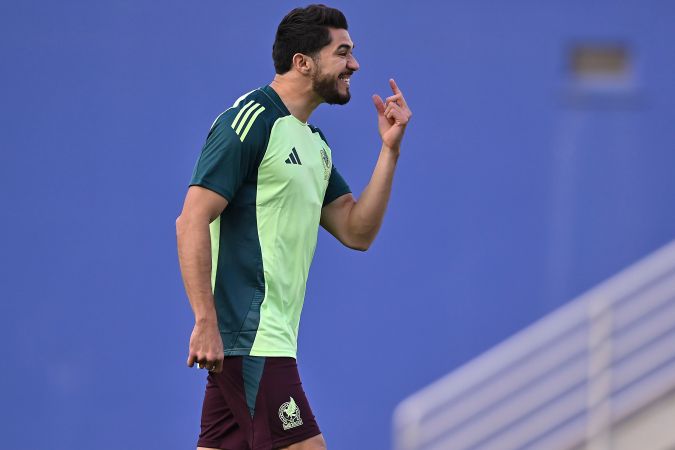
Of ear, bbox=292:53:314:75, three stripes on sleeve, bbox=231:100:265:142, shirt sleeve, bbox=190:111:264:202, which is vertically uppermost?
ear, bbox=292:53:314:75

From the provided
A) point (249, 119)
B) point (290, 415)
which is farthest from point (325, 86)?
point (290, 415)

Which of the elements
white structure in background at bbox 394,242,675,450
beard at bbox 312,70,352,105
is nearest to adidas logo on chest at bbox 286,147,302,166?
beard at bbox 312,70,352,105

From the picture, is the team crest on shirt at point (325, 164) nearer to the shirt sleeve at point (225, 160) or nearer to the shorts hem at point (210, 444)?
the shirt sleeve at point (225, 160)

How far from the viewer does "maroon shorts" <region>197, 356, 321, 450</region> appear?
3.64 meters

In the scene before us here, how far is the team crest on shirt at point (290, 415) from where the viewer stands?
3.65 metres

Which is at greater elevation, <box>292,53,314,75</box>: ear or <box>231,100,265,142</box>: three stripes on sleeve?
<box>292,53,314,75</box>: ear

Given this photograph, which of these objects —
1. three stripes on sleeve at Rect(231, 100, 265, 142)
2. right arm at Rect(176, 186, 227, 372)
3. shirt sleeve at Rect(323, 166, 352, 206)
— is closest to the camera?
right arm at Rect(176, 186, 227, 372)

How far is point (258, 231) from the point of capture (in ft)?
12.1

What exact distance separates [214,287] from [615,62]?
2869mm

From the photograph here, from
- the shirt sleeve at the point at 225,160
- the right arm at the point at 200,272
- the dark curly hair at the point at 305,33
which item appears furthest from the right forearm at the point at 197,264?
the dark curly hair at the point at 305,33

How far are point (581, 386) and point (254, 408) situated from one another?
1.11 meters

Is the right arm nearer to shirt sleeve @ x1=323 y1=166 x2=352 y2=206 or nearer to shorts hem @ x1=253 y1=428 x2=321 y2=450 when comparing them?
shorts hem @ x1=253 y1=428 x2=321 y2=450

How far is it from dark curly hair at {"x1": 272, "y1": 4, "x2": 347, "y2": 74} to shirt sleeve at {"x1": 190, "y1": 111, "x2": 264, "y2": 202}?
374 mm

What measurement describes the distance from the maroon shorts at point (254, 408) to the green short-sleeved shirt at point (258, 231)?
50mm
